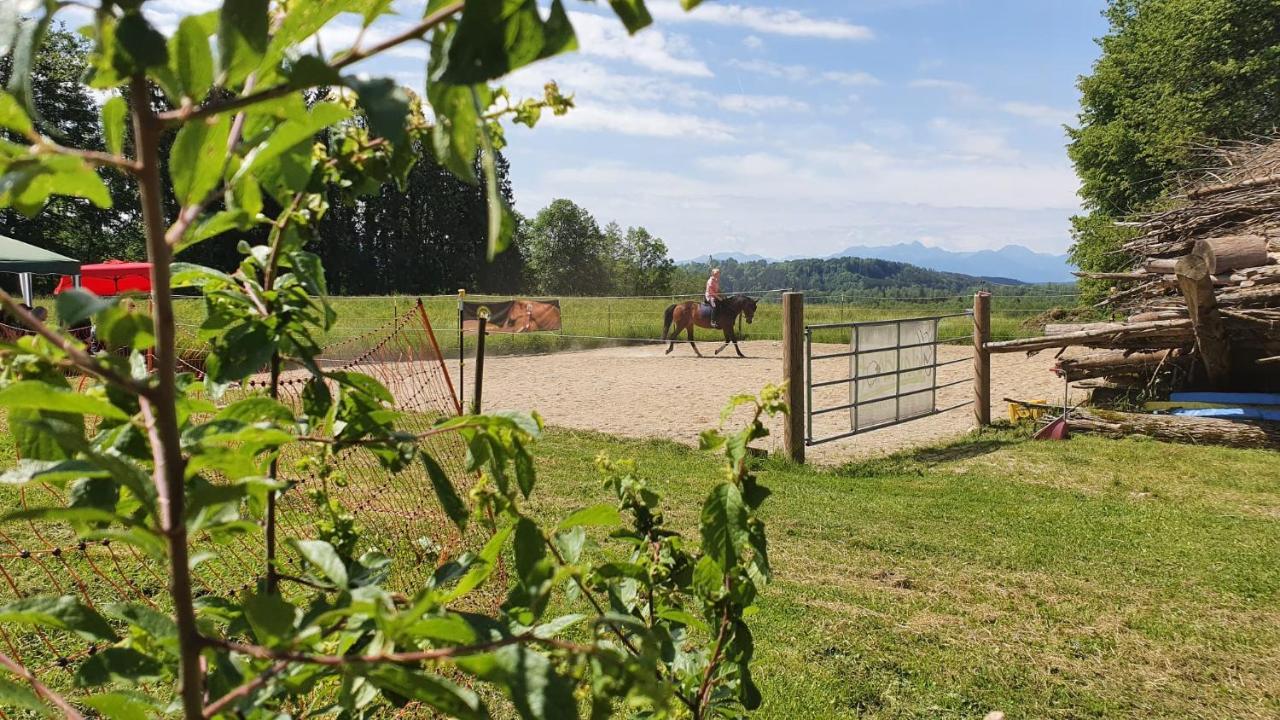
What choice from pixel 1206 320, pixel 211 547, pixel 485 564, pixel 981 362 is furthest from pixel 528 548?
pixel 981 362

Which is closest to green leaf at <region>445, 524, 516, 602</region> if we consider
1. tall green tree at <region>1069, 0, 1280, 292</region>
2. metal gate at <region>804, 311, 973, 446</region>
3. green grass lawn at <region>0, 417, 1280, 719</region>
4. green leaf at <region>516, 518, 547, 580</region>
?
green leaf at <region>516, 518, 547, 580</region>

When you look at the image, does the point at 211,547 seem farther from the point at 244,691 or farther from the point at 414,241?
the point at 414,241

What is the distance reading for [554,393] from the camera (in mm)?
13953

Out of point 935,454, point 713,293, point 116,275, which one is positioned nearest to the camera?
point 935,454

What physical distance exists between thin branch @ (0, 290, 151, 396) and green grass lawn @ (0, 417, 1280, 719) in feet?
9.82

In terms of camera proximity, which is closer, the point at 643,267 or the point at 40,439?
the point at 40,439

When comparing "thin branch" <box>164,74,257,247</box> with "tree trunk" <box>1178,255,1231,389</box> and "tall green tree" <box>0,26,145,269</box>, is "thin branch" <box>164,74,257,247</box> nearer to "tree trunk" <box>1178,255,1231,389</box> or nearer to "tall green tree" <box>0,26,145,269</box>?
"tree trunk" <box>1178,255,1231,389</box>

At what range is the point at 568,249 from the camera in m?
64.1

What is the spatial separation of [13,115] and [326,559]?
0.44m

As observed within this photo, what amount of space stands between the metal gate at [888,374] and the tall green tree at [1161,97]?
48.4 ft

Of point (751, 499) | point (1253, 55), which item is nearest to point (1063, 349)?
point (751, 499)

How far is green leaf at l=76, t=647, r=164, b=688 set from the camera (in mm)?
771

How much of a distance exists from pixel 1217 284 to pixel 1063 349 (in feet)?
6.14

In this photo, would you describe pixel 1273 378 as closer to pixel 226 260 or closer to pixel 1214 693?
pixel 1214 693
